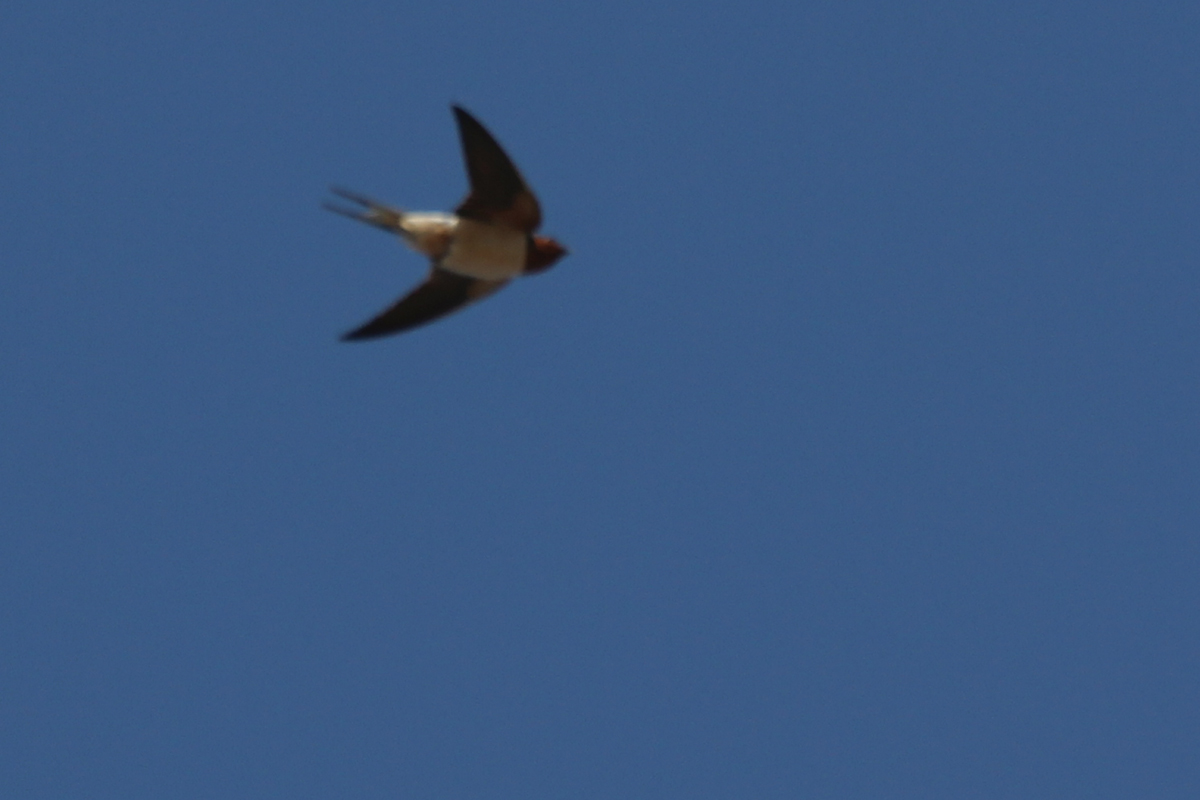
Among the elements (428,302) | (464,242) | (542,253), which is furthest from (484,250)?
(428,302)

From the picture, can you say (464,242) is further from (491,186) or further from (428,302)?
(428,302)

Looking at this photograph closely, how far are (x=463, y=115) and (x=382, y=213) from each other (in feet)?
6.77

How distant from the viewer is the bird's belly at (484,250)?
1117 inches

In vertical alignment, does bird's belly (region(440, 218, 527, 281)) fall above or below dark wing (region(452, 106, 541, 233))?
below

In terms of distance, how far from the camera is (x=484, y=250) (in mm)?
28562

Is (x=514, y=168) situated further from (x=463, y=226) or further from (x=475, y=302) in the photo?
(x=475, y=302)

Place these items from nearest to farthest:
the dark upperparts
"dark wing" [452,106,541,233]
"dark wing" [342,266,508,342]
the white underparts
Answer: "dark wing" [452,106,541,233], the white underparts, the dark upperparts, "dark wing" [342,266,508,342]

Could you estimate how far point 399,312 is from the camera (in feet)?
98.1

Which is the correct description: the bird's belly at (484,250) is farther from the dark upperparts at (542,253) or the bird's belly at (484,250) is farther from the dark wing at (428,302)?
the dark wing at (428,302)

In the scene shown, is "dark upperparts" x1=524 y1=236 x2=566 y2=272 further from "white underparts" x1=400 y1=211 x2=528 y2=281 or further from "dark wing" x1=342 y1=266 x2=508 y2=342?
"dark wing" x1=342 y1=266 x2=508 y2=342

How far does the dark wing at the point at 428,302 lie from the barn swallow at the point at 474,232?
14 millimetres

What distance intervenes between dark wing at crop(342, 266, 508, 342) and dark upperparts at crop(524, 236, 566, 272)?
3.41 ft

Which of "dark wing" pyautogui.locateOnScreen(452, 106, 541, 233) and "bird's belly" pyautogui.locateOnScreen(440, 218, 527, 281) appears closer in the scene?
"dark wing" pyautogui.locateOnScreen(452, 106, 541, 233)

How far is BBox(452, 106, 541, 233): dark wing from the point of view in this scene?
27125mm
